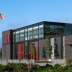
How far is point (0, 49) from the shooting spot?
4788 inches

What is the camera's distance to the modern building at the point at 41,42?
7681cm

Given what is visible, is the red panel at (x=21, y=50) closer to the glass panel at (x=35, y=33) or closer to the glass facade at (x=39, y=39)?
the glass facade at (x=39, y=39)

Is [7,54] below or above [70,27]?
below

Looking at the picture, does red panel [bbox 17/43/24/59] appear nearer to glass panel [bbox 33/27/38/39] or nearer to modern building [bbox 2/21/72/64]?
modern building [bbox 2/21/72/64]

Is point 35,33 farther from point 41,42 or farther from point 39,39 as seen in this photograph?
point 41,42

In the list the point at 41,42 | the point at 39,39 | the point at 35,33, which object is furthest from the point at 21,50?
the point at 41,42

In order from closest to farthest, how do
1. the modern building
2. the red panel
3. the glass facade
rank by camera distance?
1. the modern building
2. the glass facade
3. the red panel

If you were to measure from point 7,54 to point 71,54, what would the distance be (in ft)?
126

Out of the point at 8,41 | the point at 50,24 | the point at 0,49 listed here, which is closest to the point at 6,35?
the point at 8,41

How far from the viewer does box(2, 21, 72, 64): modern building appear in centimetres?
7681

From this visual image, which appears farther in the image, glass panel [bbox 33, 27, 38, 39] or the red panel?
the red panel

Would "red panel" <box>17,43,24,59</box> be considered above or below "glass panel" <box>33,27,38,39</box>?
below

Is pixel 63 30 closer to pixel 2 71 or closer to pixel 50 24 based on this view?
pixel 50 24

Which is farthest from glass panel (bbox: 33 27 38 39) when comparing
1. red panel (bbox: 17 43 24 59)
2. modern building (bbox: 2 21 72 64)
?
red panel (bbox: 17 43 24 59)
